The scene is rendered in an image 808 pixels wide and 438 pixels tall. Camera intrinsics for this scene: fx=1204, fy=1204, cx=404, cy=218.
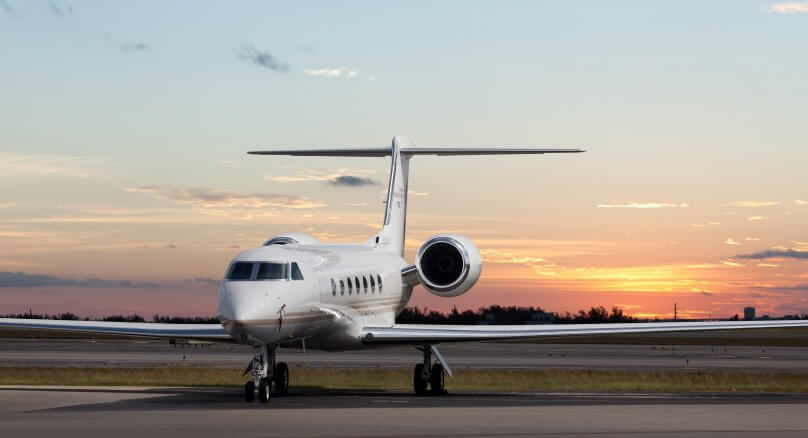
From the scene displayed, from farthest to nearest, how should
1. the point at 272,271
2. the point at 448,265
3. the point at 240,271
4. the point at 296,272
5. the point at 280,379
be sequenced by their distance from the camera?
the point at 448,265, the point at 280,379, the point at 296,272, the point at 272,271, the point at 240,271

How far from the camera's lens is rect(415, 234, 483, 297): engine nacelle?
32406mm

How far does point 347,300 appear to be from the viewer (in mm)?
29672

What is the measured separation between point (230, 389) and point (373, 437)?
641 inches

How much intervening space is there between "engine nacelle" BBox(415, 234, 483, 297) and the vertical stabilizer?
389cm

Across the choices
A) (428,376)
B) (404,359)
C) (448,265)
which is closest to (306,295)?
(428,376)

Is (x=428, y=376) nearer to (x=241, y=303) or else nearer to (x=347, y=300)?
(x=347, y=300)

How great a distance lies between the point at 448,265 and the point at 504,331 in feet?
11.3

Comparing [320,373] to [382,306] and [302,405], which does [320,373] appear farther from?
[302,405]

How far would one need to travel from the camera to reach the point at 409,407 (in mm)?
24172

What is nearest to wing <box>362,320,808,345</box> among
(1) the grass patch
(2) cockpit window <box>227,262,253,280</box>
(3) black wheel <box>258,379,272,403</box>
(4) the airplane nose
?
(1) the grass patch

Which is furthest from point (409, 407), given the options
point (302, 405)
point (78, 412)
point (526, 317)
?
point (526, 317)

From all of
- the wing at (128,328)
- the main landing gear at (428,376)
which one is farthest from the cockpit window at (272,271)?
the main landing gear at (428,376)

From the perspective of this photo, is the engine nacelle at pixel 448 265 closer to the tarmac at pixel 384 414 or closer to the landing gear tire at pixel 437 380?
the landing gear tire at pixel 437 380

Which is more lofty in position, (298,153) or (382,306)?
(298,153)
